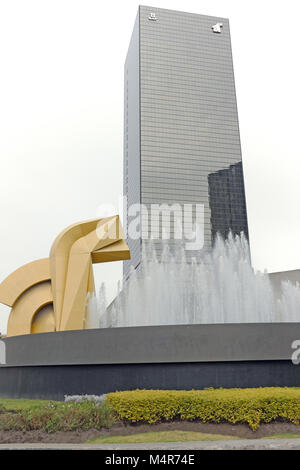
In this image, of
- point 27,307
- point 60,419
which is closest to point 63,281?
point 27,307

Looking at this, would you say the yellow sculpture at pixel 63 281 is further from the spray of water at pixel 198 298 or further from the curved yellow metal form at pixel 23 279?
the spray of water at pixel 198 298

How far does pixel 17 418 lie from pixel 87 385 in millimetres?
3192

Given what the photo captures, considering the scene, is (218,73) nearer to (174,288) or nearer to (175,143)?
(175,143)

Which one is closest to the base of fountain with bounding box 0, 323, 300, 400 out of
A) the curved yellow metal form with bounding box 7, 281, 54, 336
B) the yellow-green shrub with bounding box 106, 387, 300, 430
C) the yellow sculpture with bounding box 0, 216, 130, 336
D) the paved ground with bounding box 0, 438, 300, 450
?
the yellow-green shrub with bounding box 106, 387, 300, 430

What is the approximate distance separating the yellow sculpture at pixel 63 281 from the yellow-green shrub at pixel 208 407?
7.07 meters

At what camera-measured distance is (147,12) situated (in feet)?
297

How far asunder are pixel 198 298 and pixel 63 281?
6.34 metres

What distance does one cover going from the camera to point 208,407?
370 inches

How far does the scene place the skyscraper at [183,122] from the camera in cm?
7994

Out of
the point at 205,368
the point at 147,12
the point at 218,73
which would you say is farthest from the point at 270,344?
the point at 147,12

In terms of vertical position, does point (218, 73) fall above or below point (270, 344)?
above

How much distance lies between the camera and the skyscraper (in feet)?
262

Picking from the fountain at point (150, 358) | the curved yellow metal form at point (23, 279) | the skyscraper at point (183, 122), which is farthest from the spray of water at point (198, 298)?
the skyscraper at point (183, 122)

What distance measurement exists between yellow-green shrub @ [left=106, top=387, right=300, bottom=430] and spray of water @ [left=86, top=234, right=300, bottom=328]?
716 cm
